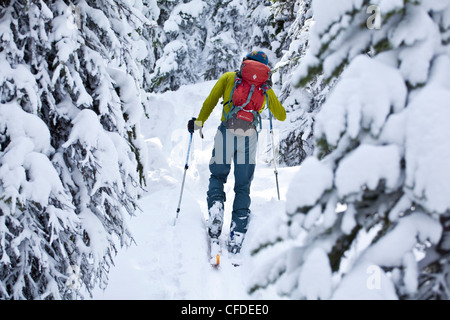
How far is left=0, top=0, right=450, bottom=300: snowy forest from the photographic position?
167 centimetres

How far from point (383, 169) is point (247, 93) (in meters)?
3.74

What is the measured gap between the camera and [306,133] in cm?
930

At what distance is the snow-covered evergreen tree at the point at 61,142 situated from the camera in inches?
110

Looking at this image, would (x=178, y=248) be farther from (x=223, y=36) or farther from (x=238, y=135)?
(x=223, y=36)

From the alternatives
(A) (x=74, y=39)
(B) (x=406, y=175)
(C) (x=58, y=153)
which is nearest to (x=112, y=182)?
(C) (x=58, y=153)

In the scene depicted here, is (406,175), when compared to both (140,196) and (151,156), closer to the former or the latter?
(140,196)

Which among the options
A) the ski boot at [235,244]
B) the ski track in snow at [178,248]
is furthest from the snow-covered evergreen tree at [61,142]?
the ski boot at [235,244]

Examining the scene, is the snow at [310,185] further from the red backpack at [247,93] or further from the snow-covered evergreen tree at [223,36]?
the snow-covered evergreen tree at [223,36]

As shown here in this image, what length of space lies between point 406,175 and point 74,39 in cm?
320

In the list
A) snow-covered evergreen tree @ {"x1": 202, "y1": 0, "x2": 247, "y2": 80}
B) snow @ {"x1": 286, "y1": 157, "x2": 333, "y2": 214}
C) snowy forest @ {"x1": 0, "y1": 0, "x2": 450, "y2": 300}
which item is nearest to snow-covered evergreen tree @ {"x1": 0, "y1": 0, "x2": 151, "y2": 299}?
snowy forest @ {"x1": 0, "y1": 0, "x2": 450, "y2": 300}

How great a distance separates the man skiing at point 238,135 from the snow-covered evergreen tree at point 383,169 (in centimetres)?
320

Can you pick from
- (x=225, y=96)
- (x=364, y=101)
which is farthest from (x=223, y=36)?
(x=364, y=101)

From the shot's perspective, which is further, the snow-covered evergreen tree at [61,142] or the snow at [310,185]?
the snow-covered evergreen tree at [61,142]

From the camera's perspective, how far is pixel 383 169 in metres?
1.63
